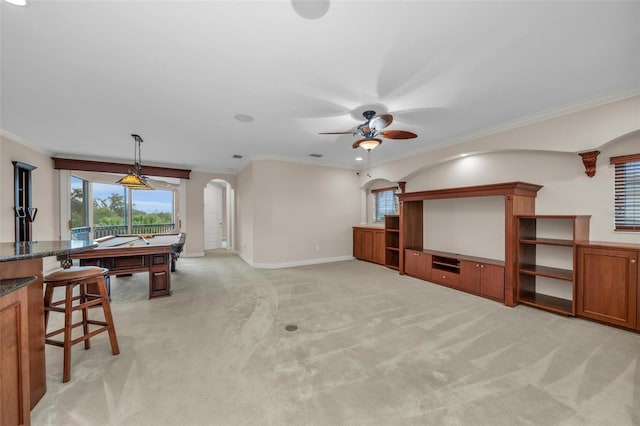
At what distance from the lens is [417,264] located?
4742 millimetres

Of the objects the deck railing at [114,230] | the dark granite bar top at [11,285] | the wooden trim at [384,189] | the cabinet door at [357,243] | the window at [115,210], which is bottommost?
the cabinet door at [357,243]

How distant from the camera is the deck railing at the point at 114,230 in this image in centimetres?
639

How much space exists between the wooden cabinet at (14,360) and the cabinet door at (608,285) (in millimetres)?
5072

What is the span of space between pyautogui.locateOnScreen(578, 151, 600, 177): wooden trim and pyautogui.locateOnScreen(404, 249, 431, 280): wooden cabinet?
242 centimetres

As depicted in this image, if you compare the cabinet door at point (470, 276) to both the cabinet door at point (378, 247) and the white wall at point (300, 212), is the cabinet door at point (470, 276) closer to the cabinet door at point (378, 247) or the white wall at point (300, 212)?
the cabinet door at point (378, 247)

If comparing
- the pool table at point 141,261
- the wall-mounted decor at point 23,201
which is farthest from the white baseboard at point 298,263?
the wall-mounted decor at point 23,201

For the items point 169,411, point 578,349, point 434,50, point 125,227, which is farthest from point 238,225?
point 578,349

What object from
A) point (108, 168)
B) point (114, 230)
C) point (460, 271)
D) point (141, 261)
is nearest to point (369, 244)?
point (460, 271)

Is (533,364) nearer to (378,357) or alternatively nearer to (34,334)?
(378,357)

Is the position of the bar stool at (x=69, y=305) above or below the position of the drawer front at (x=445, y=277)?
above

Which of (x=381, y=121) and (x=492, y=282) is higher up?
(x=381, y=121)

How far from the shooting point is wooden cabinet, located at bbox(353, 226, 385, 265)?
585cm

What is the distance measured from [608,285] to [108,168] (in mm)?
9379

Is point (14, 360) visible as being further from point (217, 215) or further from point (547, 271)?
point (217, 215)
